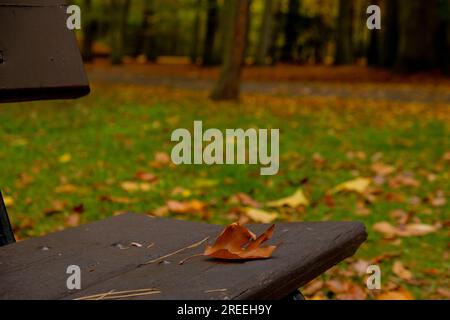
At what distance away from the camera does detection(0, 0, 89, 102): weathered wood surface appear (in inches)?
62.0

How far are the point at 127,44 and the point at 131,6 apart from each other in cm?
967

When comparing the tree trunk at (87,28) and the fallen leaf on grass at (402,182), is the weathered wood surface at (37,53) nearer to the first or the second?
the fallen leaf on grass at (402,182)

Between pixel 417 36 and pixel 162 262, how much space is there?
18179 mm

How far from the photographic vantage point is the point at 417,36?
18.9 m

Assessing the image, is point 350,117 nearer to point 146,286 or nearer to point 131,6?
point 146,286

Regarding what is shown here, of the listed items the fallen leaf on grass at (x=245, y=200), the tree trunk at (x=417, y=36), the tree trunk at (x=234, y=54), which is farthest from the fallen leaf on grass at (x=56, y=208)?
the tree trunk at (x=417, y=36)

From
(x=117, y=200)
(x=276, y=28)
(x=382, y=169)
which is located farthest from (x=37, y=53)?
(x=276, y=28)

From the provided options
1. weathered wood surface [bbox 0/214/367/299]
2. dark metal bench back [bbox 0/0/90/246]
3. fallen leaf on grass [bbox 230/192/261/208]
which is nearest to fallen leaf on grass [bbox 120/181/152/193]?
fallen leaf on grass [bbox 230/192/261/208]

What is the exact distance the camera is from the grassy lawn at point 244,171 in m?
4.47

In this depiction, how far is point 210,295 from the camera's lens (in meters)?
1.37

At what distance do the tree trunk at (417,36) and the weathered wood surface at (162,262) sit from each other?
698 inches

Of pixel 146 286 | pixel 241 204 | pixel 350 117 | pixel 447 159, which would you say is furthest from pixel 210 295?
pixel 350 117

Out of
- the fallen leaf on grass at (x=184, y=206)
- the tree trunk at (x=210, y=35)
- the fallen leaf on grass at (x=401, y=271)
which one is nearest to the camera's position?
the fallen leaf on grass at (x=401, y=271)

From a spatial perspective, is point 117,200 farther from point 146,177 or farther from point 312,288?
point 312,288
